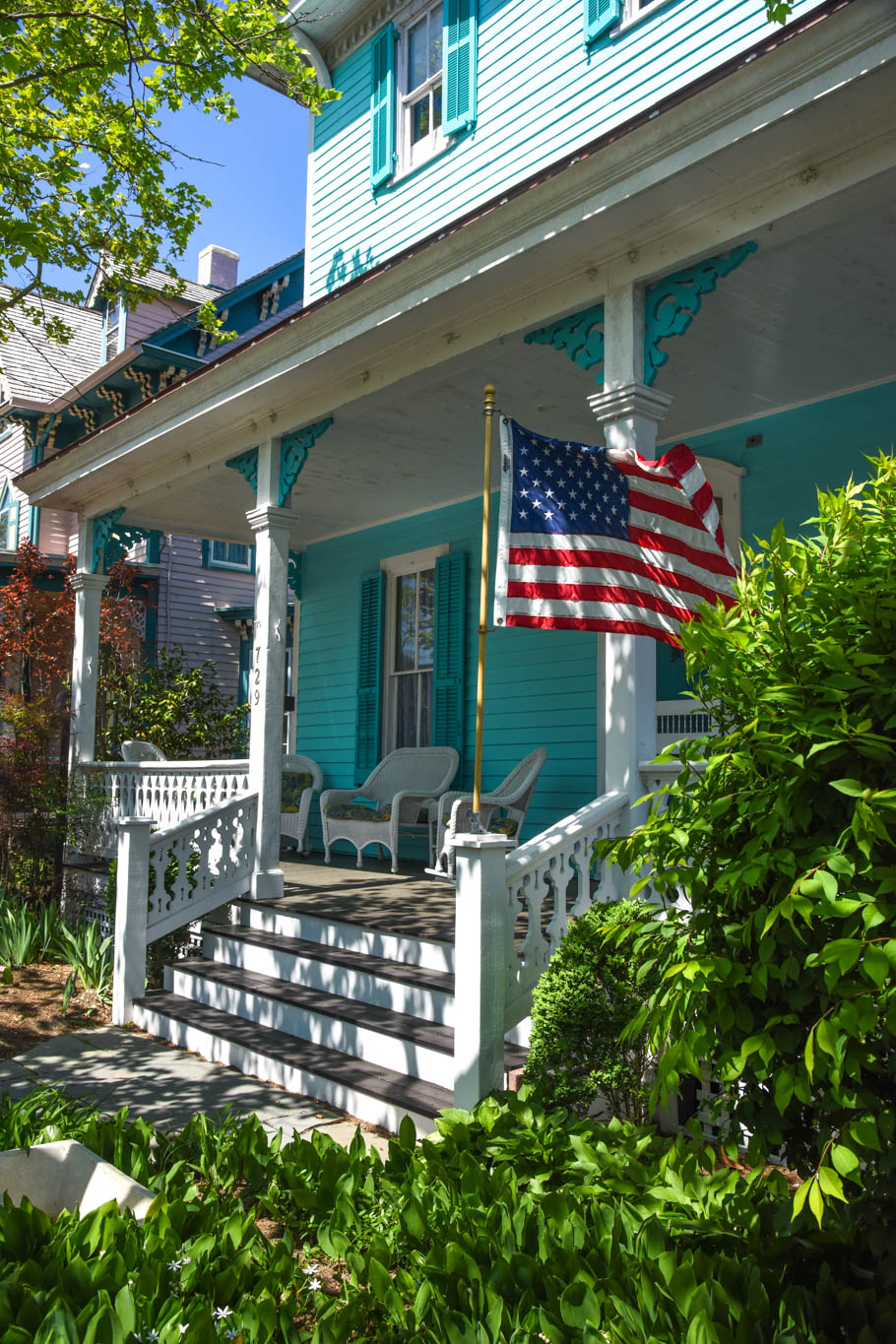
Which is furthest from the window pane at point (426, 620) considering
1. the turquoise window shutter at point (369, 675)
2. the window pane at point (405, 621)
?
the turquoise window shutter at point (369, 675)

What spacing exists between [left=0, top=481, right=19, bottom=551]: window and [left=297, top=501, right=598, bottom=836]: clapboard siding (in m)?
8.94

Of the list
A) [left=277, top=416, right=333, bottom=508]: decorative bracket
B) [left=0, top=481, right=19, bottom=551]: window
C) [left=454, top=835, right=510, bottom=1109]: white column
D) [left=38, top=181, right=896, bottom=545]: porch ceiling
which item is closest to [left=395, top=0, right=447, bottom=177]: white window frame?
[left=38, top=181, right=896, bottom=545]: porch ceiling

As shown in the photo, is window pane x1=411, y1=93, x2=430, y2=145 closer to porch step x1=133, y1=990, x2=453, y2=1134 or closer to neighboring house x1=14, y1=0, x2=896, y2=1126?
neighboring house x1=14, y1=0, x2=896, y2=1126

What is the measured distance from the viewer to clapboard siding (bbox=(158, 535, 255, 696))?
53.0 ft

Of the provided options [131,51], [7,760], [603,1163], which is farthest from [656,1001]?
[7,760]

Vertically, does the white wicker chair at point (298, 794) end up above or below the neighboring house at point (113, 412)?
below

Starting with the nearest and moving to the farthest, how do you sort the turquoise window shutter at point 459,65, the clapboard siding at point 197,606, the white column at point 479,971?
the white column at point 479,971, the turquoise window shutter at point 459,65, the clapboard siding at point 197,606

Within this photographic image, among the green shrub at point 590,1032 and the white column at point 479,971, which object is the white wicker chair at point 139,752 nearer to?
the white column at point 479,971

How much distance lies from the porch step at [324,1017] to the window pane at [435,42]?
23.8 feet

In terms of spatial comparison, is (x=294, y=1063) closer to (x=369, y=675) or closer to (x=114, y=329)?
(x=369, y=675)

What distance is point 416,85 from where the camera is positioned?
8.69 metres

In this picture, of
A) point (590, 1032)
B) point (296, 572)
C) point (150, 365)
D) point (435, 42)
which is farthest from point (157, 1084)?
point (150, 365)

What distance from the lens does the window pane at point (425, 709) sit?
981cm

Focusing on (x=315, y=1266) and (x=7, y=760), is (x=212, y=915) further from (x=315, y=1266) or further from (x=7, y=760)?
(x=315, y=1266)
